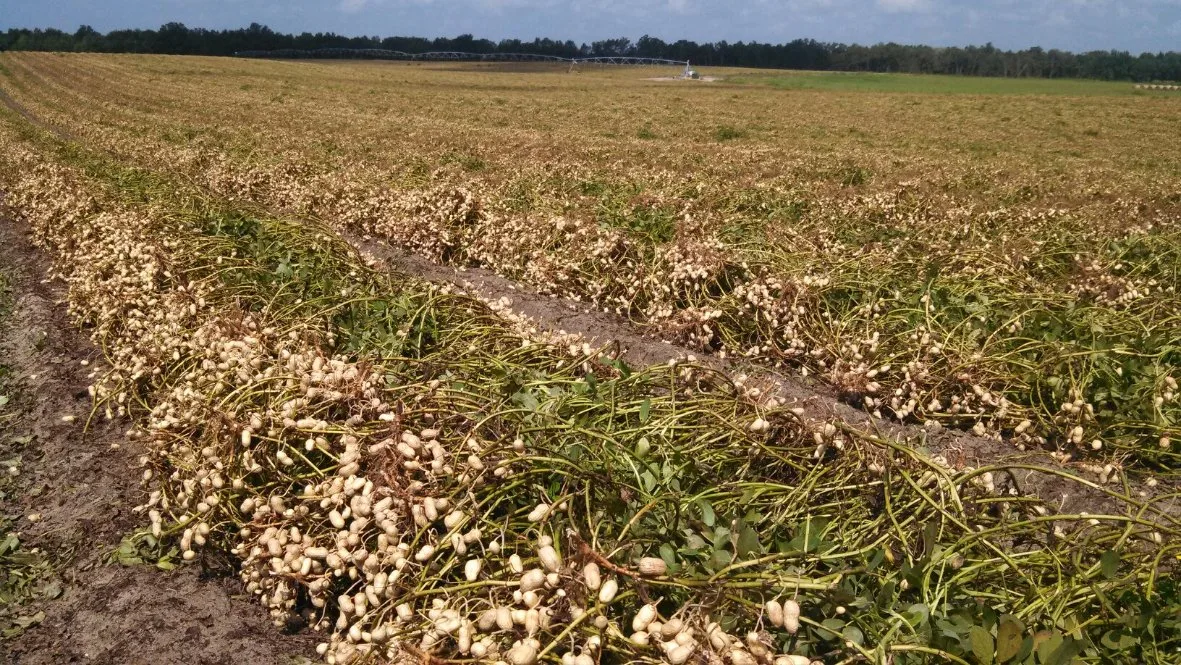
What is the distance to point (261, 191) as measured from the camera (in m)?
12.4

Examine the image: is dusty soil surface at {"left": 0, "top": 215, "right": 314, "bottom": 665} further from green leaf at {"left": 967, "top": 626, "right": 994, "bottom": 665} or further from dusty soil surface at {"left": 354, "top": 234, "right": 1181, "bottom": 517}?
green leaf at {"left": 967, "top": 626, "right": 994, "bottom": 665}

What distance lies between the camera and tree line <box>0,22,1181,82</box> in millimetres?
98562

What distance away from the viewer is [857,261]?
651 centimetres

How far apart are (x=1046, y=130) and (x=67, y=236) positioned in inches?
1222

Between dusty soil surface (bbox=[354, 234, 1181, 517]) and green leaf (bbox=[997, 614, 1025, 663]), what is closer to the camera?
green leaf (bbox=[997, 614, 1025, 663])

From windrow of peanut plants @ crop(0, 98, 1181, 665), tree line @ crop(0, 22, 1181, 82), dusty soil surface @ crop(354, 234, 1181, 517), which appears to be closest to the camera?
windrow of peanut plants @ crop(0, 98, 1181, 665)

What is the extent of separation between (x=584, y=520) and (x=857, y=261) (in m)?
4.89

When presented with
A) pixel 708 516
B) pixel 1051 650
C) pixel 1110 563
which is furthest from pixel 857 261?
pixel 1051 650

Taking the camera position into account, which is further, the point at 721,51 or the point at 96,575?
the point at 721,51

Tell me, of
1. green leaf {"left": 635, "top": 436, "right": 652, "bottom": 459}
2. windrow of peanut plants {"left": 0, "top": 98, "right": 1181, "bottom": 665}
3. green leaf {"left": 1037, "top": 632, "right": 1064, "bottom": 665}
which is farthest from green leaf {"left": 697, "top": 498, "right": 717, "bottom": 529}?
green leaf {"left": 1037, "top": 632, "right": 1064, "bottom": 665}

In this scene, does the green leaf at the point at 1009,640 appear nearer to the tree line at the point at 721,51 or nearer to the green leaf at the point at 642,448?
the green leaf at the point at 642,448

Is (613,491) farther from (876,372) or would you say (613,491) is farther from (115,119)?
(115,119)

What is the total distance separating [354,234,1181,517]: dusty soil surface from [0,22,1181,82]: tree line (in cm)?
10916

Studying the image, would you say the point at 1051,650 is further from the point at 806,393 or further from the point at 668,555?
the point at 806,393
